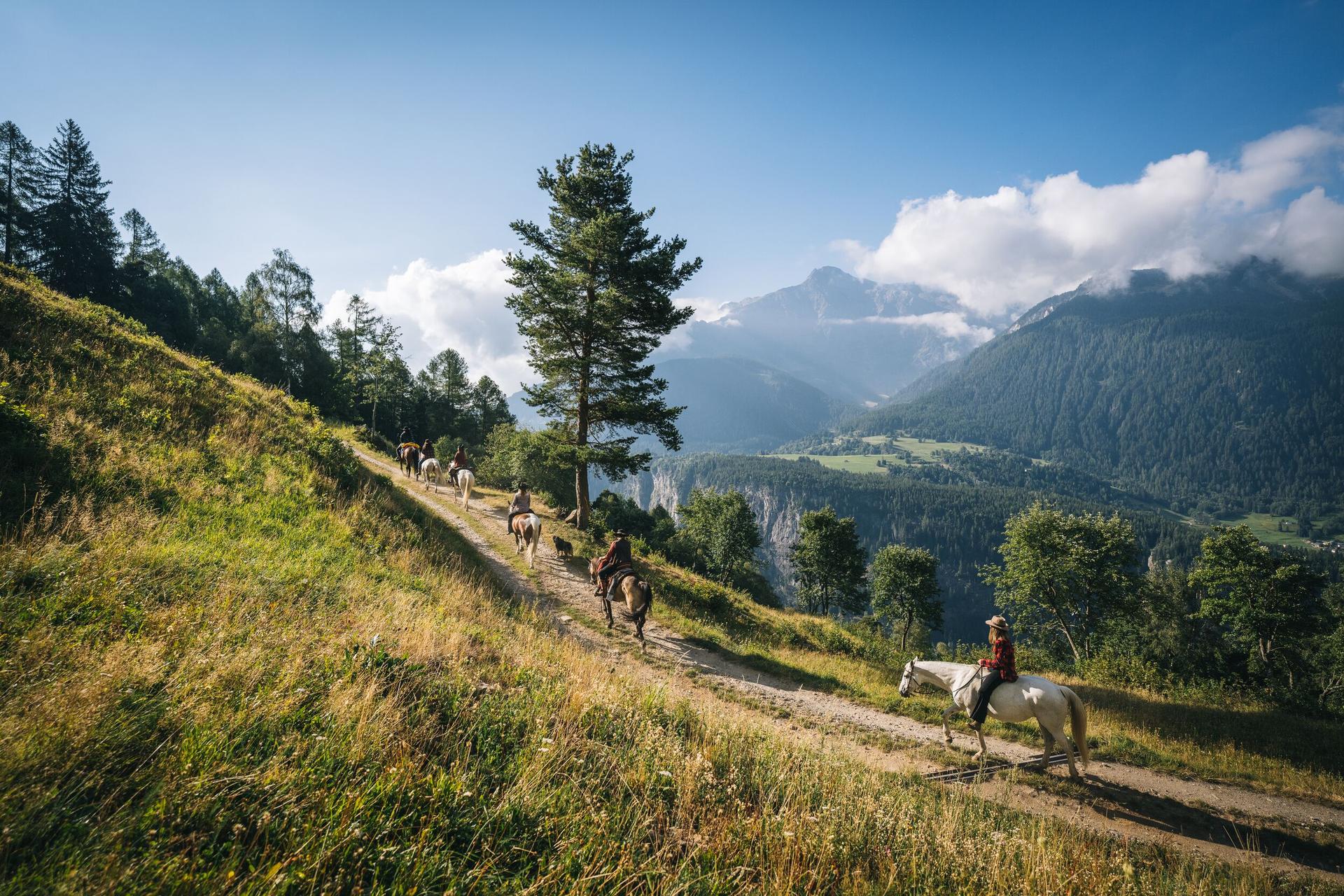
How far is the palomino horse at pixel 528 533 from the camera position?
15.9 metres

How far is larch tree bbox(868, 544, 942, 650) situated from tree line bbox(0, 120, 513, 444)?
48.1 meters

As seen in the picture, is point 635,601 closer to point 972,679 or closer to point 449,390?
point 972,679

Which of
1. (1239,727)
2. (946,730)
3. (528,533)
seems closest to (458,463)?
(528,533)

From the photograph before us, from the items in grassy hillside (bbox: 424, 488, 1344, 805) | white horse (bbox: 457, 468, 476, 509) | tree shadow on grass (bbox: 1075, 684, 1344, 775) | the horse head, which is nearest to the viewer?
grassy hillside (bbox: 424, 488, 1344, 805)

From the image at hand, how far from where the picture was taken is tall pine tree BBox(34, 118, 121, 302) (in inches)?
1512

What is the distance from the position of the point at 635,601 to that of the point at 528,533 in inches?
234

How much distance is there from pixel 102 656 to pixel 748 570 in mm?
56108

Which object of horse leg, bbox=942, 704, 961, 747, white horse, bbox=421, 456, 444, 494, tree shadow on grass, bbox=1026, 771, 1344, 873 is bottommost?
tree shadow on grass, bbox=1026, 771, 1344, 873

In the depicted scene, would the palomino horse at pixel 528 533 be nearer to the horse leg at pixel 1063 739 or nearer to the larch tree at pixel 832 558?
the horse leg at pixel 1063 739

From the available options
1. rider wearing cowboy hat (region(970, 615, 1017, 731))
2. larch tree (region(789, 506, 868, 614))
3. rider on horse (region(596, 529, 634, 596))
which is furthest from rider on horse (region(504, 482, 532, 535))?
larch tree (region(789, 506, 868, 614))

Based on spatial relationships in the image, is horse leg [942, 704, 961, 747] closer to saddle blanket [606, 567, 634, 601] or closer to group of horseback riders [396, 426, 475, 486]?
saddle blanket [606, 567, 634, 601]

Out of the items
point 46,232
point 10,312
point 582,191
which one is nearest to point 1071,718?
point 582,191

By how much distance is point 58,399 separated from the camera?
8648mm

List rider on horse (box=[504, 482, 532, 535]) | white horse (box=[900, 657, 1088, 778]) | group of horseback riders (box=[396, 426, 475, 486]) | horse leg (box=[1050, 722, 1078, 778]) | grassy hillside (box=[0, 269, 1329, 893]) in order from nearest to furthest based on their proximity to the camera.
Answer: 1. grassy hillside (box=[0, 269, 1329, 893])
2. horse leg (box=[1050, 722, 1078, 778])
3. white horse (box=[900, 657, 1088, 778])
4. rider on horse (box=[504, 482, 532, 535])
5. group of horseback riders (box=[396, 426, 475, 486])
